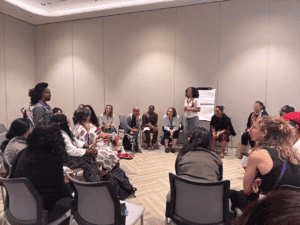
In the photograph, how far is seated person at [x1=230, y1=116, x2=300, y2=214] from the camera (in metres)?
1.59

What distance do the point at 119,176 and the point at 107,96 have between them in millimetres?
4579

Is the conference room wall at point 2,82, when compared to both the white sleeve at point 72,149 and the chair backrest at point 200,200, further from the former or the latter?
the chair backrest at point 200,200

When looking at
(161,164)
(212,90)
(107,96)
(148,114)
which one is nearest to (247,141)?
(212,90)

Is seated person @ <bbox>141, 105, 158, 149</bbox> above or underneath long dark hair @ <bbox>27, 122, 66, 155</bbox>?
underneath

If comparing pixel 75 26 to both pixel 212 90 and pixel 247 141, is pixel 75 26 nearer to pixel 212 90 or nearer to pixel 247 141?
pixel 212 90

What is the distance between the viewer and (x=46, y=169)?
1.74 m

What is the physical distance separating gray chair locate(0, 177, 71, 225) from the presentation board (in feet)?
16.6

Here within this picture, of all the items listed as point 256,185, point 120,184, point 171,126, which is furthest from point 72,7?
point 256,185

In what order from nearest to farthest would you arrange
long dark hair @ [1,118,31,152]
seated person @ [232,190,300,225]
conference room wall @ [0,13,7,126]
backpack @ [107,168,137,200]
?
seated person @ [232,190,300,225] → long dark hair @ [1,118,31,152] → backpack @ [107,168,137,200] → conference room wall @ [0,13,7,126]

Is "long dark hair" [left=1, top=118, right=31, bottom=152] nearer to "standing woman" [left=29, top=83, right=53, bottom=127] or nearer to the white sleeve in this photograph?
the white sleeve

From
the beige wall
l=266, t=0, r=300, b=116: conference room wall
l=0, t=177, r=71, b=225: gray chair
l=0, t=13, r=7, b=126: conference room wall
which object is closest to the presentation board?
the beige wall

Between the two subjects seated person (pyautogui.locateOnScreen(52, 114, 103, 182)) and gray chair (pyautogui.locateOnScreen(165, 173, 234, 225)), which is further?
seated person (pyautogui.locateOnScreen(52, 114, 103, 182))

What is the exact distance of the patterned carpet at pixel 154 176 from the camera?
9.18 feet

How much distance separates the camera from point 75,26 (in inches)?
292
